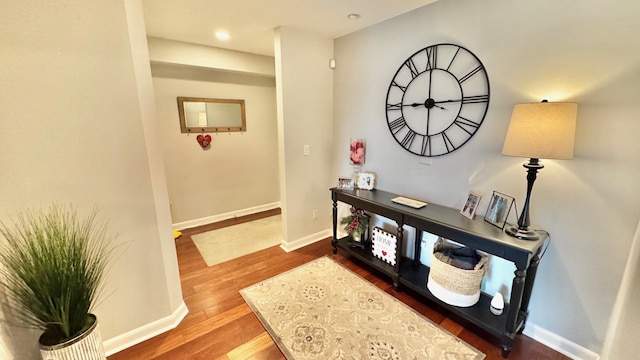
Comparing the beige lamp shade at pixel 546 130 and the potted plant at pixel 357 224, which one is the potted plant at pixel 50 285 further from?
the beige lamp shade at pixel 546 130

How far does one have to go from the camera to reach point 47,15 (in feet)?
4.17

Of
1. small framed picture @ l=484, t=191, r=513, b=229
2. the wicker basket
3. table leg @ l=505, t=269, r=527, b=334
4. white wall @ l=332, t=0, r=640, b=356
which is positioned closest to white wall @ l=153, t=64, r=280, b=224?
white wall @ l=332, t=0, r=640, b=356

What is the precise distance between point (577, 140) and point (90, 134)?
2.90 meters

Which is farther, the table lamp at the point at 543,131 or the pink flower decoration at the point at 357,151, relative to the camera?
the pink flower decoration at the point at 357,151

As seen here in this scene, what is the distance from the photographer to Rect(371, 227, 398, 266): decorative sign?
2404mm

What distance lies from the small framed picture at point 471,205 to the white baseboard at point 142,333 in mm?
2388

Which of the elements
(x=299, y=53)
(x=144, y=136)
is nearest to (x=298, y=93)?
(x=299, y=53)

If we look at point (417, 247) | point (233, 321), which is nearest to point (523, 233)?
point (417, 247)

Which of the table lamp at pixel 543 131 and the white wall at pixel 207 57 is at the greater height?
the white wall at pixel 207 57

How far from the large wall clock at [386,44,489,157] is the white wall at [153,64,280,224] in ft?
7.85

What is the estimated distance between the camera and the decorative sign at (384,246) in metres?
2.40

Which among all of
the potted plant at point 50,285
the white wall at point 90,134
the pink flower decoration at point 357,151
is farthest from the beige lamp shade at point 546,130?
the potted plant at point 50,285

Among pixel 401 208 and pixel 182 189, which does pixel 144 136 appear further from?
pixel 182 189

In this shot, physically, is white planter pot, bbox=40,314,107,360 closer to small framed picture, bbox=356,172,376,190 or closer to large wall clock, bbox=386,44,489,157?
small framed picture, bbox=356,172,376,190
